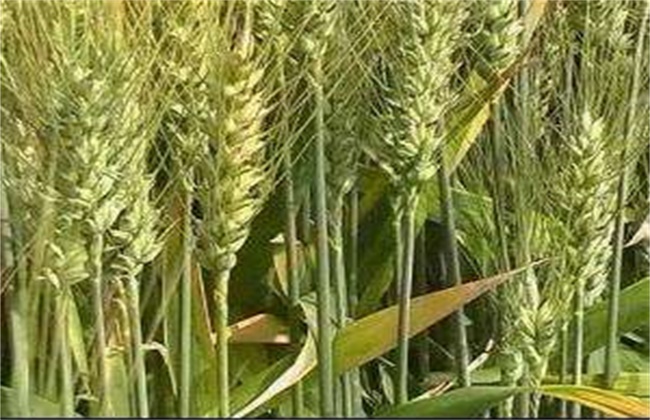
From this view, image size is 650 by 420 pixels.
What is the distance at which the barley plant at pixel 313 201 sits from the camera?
1079mm

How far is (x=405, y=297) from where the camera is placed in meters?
1.29

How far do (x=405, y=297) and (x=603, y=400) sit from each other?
0.56ft

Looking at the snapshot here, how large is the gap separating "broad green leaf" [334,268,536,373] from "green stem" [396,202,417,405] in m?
0.03

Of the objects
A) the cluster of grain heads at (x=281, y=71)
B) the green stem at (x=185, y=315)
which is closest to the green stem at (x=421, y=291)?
the cluster of grain heads at (x=281, y=71)

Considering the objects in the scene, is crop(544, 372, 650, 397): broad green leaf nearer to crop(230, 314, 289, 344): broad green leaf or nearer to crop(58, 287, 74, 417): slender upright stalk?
crop(230, 314, 289, 344): broad green leaf

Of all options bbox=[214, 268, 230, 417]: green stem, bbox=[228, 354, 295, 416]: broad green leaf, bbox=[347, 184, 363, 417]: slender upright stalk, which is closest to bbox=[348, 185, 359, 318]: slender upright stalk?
bbox=[347, 184, 363, 417]: slender upright stalk

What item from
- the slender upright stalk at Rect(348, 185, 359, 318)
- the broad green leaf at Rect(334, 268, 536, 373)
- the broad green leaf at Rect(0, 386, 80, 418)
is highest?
the slender upright stalk at Rect(348, 185, 359, 318)

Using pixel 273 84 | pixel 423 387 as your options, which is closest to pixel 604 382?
pixel 423 387

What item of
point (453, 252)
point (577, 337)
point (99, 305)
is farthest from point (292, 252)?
point (99, 305)

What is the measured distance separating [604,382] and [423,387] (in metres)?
0.18

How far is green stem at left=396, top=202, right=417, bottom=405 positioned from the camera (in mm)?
1281

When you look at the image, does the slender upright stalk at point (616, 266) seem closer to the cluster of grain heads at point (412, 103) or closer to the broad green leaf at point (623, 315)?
the broad green leaf at point (623, 315)

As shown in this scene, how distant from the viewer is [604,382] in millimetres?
1485

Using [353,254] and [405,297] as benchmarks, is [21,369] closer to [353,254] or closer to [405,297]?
[405,297]
